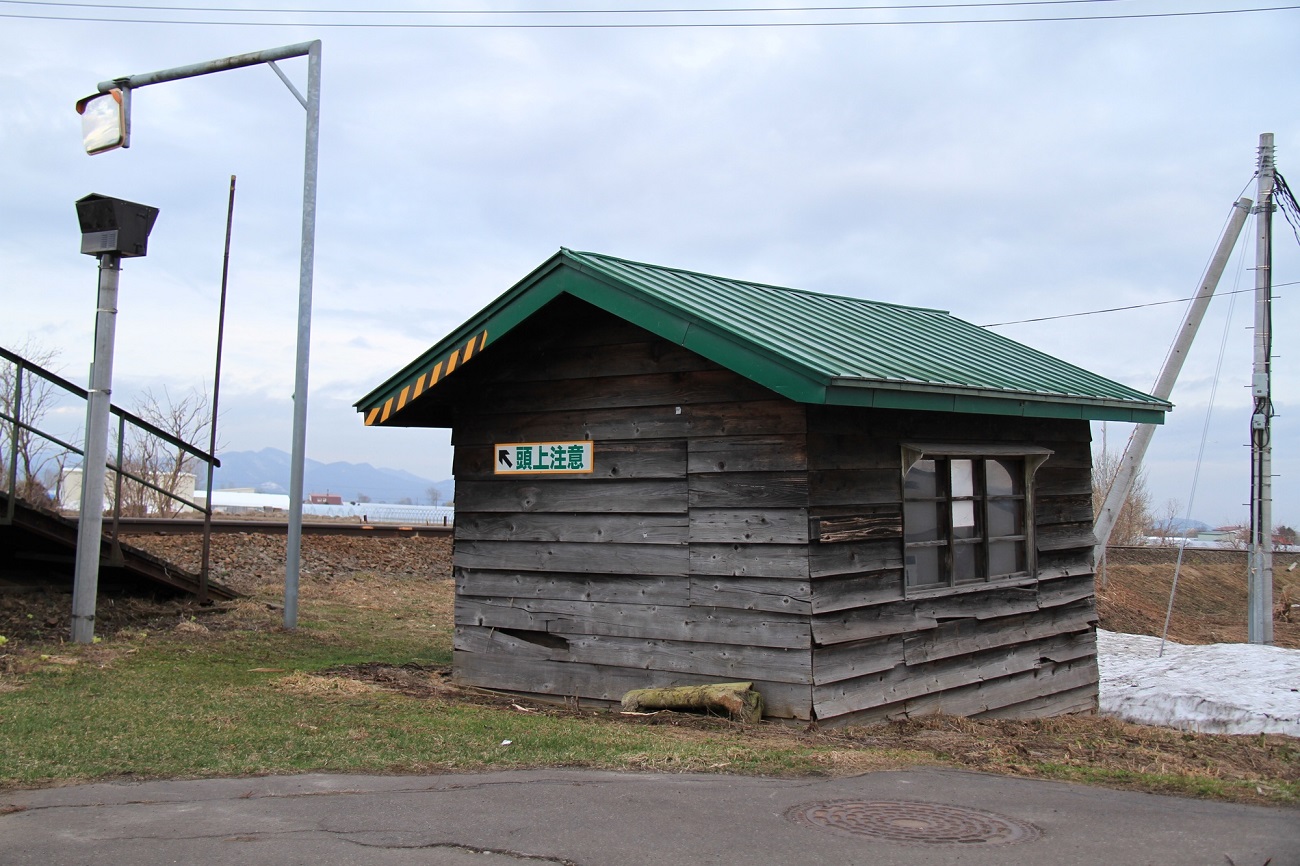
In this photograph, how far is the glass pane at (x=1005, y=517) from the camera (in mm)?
10688

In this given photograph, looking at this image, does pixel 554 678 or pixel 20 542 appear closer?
pixel 554 678

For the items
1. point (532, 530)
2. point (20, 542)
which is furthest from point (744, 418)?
point (20, 542)

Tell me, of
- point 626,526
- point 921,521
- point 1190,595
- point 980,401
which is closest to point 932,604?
point 921,521

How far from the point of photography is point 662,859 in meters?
4.84

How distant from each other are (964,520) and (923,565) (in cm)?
82

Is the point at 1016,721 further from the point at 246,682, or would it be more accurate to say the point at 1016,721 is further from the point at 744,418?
the point at 246,682

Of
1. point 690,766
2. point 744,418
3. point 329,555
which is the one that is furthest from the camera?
point 329,555

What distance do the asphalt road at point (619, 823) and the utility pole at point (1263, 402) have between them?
19.6 meters

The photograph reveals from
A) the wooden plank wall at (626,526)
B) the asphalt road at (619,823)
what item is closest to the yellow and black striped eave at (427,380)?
the wooden plank wall at (626,526)

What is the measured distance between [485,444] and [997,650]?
5242mm

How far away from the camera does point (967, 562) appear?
10.4m

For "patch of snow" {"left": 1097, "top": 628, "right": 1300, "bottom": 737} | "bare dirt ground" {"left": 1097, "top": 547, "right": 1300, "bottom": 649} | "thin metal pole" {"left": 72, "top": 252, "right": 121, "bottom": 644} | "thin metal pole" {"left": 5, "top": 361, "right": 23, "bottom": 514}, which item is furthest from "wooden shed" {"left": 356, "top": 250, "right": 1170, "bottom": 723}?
"bare dirt ground" {"left": 1097, "top": 547, "right": 1300, "bottom": 649}

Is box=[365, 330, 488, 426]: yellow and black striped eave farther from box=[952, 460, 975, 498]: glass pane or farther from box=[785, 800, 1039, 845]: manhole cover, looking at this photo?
box=[785, 800, 1039, 845]: manhole cover

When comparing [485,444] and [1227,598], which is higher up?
[485,444]
